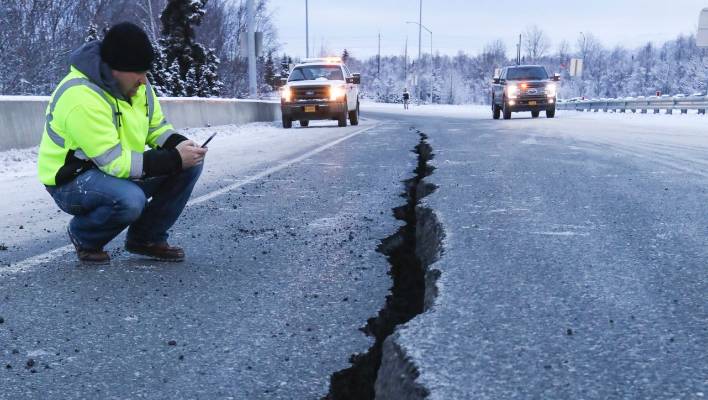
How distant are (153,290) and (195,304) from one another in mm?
314

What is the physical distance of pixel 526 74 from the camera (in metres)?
21.9

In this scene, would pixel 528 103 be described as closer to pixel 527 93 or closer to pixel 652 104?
pixel 527 93

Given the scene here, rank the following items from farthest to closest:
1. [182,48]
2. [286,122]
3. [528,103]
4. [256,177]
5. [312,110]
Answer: [182,48] < [528,103] < [286,122] < [312,110] < [256,177]

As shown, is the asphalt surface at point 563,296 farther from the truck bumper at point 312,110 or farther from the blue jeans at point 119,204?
the truck bumper at point 312,110

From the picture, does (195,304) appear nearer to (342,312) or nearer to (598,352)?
(342,312)

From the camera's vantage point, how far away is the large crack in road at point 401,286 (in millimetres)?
2102

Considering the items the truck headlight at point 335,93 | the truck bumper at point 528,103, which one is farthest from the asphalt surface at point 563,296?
the truck bumper at point 528,103

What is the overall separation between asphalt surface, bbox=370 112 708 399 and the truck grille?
38.3 ft

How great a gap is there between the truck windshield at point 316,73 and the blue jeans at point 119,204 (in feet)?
49.3

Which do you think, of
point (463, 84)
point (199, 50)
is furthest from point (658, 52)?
point (199, 50)

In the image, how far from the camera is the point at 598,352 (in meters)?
2.15

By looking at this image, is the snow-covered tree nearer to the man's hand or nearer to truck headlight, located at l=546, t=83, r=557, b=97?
truck headlight, located at l=546, t=83, r=557, b=97

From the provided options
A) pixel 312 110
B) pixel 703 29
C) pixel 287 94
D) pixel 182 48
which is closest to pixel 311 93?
pixel 312 110

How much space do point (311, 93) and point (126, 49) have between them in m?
14.7
